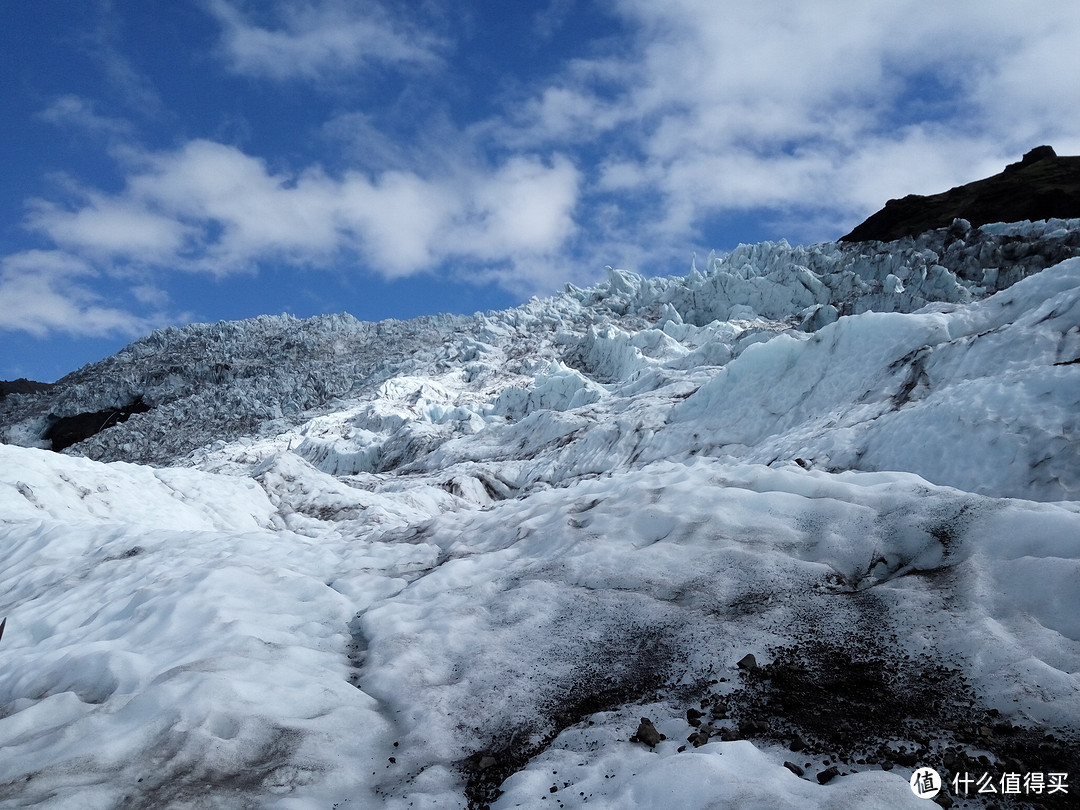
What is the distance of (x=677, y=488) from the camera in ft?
26.5

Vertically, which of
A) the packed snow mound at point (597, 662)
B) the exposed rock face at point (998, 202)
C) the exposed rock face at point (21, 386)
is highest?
the exposed rock face at point (998, 202)


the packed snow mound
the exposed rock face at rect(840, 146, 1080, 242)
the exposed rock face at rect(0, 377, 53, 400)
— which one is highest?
the exposed rock face at rect(840, 146, 1080, 242)

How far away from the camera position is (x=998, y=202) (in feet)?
219

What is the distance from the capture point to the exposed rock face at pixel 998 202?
60250 millimetres

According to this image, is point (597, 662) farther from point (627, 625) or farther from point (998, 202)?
point (998, 202)

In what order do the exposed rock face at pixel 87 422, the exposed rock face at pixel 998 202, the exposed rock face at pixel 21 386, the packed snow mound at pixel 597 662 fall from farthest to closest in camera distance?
the exposed rock face at pixel 21 386 < the exposed rock face at pixel 87 422 < the exposed rock face at pixel 998 202 < the packed snow mound at pixel 597 662

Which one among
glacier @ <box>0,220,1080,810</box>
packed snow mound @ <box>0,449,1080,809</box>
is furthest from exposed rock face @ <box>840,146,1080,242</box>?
packed snow mound @ <box>0,449,1080,809</box>

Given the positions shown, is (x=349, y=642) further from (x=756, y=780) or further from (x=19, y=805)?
(x=756, y=780)

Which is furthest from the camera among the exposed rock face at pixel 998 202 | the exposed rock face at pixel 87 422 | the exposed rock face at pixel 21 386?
the exposed rock face at pixel 21 386

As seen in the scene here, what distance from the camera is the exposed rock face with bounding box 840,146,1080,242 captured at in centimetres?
6025

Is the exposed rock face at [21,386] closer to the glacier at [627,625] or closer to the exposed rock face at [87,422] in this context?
the exposed rock face at [87,422]

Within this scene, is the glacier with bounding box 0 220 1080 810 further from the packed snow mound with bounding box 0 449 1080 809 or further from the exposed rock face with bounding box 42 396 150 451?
the exposed rock face with bounding box 42 396 150 451

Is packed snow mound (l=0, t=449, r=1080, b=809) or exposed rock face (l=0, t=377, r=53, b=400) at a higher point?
exposed rock face (l=0, t=377, r=53, b=400)

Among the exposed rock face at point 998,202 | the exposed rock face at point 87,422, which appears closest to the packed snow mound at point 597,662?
the exposed rock face at point 998,202
